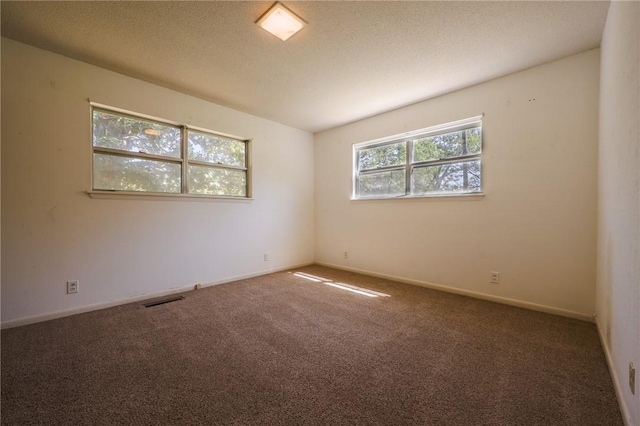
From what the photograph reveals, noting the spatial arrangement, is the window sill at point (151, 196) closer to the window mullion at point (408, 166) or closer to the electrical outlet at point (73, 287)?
the electrical outlet at point (73, 287)

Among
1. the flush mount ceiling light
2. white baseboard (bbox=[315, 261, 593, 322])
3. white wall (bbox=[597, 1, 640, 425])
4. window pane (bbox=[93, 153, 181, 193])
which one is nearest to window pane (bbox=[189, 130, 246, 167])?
window pane (bbox=[93, 153, 181, 193])

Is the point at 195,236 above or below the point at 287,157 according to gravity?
below

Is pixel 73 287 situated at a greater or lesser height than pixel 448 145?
lesser

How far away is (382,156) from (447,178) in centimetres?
111

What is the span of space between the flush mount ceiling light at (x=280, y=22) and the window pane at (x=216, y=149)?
6.50 feet

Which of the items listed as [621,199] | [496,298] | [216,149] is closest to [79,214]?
[216,149]

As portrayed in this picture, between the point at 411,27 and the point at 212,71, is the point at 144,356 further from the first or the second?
the point at 411,27

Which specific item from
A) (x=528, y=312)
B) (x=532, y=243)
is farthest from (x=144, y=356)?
(x=532, y=243)

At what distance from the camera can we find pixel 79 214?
2.61m

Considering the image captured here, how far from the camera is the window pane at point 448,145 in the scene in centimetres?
318

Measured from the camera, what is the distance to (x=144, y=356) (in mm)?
1827

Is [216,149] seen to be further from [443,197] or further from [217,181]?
[443,197]

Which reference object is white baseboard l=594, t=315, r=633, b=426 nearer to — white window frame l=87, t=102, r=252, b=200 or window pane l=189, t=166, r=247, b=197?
white window frame l=87, t=102, r=252, b=200

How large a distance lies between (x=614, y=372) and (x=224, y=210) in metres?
4.04
